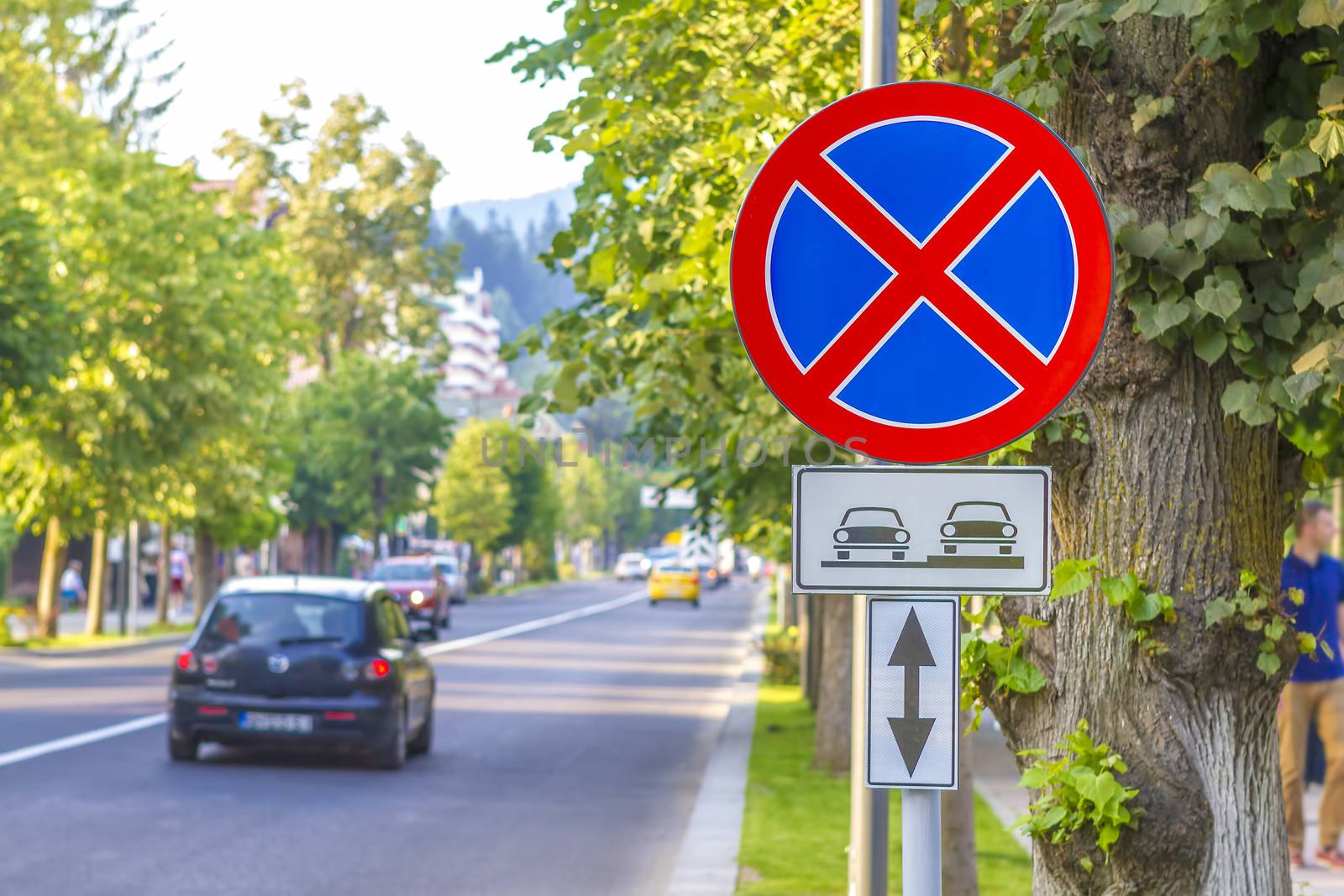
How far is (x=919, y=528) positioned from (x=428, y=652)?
32.8 metres

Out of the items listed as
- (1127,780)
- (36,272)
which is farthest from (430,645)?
(1127,780)

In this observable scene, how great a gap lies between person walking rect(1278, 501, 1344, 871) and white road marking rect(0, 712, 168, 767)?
9.76m

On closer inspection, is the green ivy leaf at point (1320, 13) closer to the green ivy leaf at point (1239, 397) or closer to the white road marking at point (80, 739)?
the green ivy leaf at point (1239, 397)

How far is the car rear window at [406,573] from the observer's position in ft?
160

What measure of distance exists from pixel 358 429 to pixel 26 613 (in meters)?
29.8

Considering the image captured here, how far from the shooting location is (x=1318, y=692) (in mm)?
10547

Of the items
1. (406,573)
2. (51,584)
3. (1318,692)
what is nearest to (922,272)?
(1318,692)

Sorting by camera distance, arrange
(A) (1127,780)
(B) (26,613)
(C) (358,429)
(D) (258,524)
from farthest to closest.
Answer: (C) (358,429) < (D) (258,524) < (B) (26,613) < (A) (1127,780)

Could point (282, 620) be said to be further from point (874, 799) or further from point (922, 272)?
point (922, 272)

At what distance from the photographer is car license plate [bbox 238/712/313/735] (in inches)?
627

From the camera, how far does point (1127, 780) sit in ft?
15.8

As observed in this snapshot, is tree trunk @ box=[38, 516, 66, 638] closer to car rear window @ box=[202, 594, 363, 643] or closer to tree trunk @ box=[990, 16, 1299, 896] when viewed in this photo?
car rear window @ box=[202, 594, 363, 643]

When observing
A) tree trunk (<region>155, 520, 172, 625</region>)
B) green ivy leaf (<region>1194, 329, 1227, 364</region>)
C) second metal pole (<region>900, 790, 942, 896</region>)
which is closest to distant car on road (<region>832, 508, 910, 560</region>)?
second metal pole (<region>900, 790, 942, 896</region>)

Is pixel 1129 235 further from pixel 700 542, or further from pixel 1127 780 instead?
pixel 700 542
